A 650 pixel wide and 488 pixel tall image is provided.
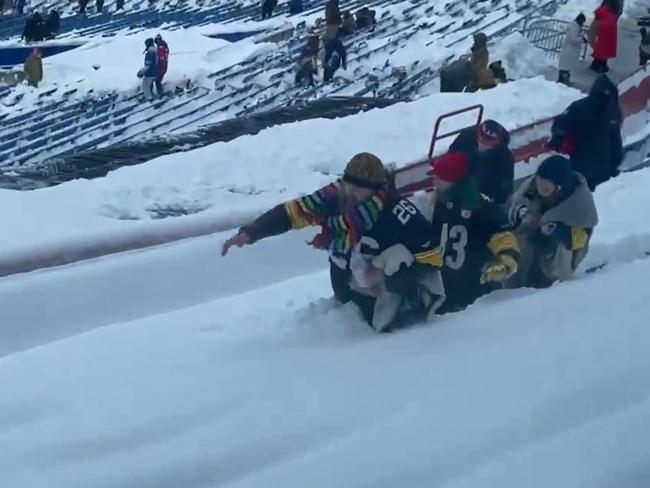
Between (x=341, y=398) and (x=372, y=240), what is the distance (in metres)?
0.75

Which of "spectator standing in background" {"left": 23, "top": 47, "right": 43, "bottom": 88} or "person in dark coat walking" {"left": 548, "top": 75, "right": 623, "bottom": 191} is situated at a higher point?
"person in dark coat walking" {"left": 548, "top": 75, "right": 623, "bottom": 191}

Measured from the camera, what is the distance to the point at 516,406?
4688mm

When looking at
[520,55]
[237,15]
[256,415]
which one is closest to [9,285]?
[256,415]

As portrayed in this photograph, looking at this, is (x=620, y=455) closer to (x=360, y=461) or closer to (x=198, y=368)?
(x=360, y=461)

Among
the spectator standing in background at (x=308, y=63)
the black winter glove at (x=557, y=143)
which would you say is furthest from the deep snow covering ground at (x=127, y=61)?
the black winter glove at (x=557, y=143)

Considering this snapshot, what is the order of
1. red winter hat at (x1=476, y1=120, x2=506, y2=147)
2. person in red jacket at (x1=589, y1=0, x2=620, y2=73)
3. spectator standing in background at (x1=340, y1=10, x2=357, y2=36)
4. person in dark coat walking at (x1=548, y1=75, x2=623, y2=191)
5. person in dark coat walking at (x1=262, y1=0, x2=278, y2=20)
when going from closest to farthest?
red winter hat at (x1=476, y1=120, x2=506, y2=147) < person in dark coat walking at (x1=548, y1=75, x2=623, y2=191) < person in red jacket at (x1=589, y1=0, x2=620, y2=73) < spectator standing in background at (x1=340, y1=10, x2=357, y2=36) < person in dark coat walking at (x1=262, y1=0, x2=278, y2=20)

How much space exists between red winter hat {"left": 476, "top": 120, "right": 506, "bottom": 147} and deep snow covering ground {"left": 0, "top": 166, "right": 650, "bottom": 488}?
33.4 inches

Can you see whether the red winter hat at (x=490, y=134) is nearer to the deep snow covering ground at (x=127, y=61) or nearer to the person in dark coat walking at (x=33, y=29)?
the deep snow covering ground at (x=127, y=61)

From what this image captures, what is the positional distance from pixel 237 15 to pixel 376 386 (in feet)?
78.4

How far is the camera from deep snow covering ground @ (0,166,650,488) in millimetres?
4230

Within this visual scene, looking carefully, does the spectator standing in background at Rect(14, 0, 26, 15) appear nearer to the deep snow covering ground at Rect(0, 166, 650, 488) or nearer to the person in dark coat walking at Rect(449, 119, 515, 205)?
the deep snow covering ground at Rect(0, 166, 650, 488)

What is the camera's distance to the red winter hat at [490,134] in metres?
6.46

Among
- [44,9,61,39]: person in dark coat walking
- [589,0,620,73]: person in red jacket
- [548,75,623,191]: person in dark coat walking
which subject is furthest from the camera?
[44,9,61,39]: person in dark coat walking

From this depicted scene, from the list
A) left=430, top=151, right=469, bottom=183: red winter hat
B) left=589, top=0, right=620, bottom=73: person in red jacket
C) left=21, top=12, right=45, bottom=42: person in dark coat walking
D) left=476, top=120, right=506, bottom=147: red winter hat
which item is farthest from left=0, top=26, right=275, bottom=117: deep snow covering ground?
left=430, top=151, right=469, bottom=183: red winter hat
